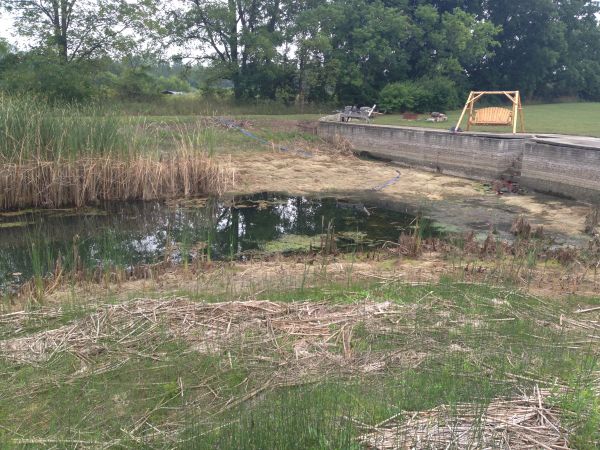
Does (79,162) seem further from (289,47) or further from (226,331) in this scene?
(289,47)

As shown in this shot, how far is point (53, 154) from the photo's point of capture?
997 centimetres

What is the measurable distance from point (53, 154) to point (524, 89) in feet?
95.5

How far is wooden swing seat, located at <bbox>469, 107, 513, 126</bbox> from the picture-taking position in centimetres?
1510

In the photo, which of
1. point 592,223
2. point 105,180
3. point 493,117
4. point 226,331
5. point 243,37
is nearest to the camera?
point 226,331

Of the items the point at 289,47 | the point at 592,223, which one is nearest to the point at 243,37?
the point at 289,47


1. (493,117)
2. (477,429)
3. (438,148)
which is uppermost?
(493,117)

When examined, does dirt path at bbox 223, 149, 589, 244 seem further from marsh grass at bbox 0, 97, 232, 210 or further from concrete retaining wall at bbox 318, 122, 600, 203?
marsh grass at bbox 0, 97, 232, 210

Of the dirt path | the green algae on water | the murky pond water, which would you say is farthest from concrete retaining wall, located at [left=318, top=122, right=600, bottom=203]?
the green algae on water

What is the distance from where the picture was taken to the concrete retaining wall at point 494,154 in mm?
11430

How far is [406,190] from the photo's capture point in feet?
42.6

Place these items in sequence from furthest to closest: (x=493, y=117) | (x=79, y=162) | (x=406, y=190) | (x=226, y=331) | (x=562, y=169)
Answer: (x=493, y=117)
(x=406, y=190)
(x=562, y=169)
(x=79, y=162)
(x=226, y=331)

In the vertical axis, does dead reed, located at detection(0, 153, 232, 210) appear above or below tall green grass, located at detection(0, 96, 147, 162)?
below

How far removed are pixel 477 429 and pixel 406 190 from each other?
1059 centimetres

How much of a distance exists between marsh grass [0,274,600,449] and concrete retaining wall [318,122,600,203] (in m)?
7.62
